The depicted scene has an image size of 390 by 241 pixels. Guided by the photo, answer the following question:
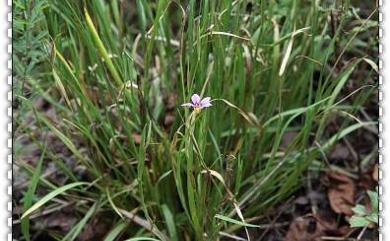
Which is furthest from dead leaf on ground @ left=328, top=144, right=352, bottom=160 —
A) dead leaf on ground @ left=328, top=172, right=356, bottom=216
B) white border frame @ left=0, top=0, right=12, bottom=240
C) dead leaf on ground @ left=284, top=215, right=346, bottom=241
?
white border frame @ left=0, top=0, right=12, bottom=240

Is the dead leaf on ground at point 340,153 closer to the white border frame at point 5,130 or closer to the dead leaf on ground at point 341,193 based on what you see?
the dead leaf on ground at point 341,193

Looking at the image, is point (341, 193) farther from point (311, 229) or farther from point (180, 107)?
point (180, 107)

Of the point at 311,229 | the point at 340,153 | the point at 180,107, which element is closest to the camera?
the point at 180,107

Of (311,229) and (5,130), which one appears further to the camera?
(311,229)

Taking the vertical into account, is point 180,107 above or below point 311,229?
above

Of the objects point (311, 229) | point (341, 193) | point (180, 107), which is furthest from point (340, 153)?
point (180, 107)

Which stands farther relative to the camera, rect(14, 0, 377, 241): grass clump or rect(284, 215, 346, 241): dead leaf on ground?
rect(284, 215, 346, 241): dead leaf on ground

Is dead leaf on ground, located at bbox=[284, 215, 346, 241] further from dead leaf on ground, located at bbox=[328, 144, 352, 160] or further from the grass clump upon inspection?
dead leaf on ground, located at bbox=[328, 144, 352, 160]
